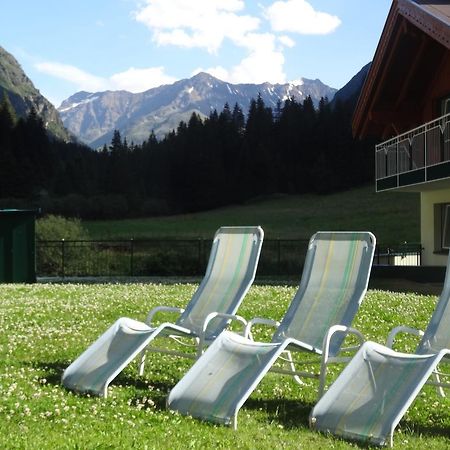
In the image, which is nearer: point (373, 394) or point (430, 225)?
point (373, 394)

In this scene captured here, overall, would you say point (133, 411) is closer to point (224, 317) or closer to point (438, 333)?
point (224, 317)

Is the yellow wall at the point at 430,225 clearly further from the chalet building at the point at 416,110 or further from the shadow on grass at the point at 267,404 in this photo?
the shadow on grass at the point at 267,404

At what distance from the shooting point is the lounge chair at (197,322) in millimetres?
6152

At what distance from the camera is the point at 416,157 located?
870 inches

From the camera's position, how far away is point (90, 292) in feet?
53.5

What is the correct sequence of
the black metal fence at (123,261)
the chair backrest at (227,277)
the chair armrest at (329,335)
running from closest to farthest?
the chair armrest at (329,335) → the chair backrest at (227,277) → the black metal fence at (123,261)

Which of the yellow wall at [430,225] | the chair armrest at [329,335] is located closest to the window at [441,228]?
the yellow wall at [430,225]

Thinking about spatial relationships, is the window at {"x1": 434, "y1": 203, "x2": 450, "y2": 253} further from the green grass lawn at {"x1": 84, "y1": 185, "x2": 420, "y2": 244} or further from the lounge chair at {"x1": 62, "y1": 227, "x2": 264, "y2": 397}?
the green grass lawn at {"x1": 84, "y1": 185, "x2": 420, "y2": 244}

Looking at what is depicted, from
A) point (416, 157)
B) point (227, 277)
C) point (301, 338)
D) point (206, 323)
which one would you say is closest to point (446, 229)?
point (416, 157)

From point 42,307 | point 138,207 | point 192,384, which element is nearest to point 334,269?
point 192,384

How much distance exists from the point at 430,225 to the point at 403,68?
206 inches

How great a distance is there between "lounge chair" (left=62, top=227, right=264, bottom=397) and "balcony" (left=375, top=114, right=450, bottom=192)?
12891 millimetres

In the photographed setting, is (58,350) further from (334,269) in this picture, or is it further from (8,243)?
(8,243)

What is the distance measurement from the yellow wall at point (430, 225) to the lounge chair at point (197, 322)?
55.1 ft
